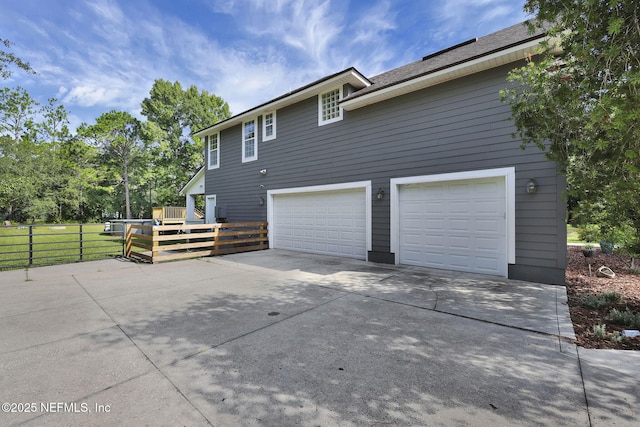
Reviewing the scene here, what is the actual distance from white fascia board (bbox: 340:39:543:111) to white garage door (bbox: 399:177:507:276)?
7.51ft

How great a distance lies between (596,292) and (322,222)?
6.21 metres

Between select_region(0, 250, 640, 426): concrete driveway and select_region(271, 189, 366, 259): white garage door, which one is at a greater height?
select_region(271, 189, 366, 259): white garage door

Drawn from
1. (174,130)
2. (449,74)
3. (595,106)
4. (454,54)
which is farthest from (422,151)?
(174,130)

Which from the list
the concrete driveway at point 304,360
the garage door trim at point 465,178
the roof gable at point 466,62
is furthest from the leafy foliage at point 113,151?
the garage door trim at point 465,178

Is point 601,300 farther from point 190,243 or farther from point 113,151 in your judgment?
point 113,151

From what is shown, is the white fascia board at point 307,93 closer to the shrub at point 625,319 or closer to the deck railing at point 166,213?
the deck railing at point 166,213

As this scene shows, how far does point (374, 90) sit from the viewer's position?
6.85m

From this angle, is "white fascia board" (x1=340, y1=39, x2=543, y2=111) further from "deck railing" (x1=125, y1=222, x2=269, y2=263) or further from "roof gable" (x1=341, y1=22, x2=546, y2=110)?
"deck railing" (x1=125, y1=222, x2=269, y2=263)

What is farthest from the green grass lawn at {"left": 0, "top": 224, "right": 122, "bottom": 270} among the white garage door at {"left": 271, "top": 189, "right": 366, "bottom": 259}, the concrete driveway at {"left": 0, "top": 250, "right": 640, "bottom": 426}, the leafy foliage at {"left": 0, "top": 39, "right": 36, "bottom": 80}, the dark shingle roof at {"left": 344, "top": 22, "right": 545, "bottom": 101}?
the dark shingle roof at {"left": 344, "top": 22, "right": 545, "bottom": 101}

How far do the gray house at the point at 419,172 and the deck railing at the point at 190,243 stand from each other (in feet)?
2.21

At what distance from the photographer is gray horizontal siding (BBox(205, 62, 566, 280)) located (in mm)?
5094

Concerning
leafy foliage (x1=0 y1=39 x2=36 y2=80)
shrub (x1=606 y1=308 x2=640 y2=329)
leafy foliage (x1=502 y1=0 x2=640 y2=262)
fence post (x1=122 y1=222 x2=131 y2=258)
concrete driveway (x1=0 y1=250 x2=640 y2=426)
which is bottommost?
concrete driveway (x1=0 y1=250 x2=640 y2=426)

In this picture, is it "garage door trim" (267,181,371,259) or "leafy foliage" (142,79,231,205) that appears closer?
"garage door trim" (267,181,371,259)

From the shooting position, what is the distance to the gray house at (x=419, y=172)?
522 cm
